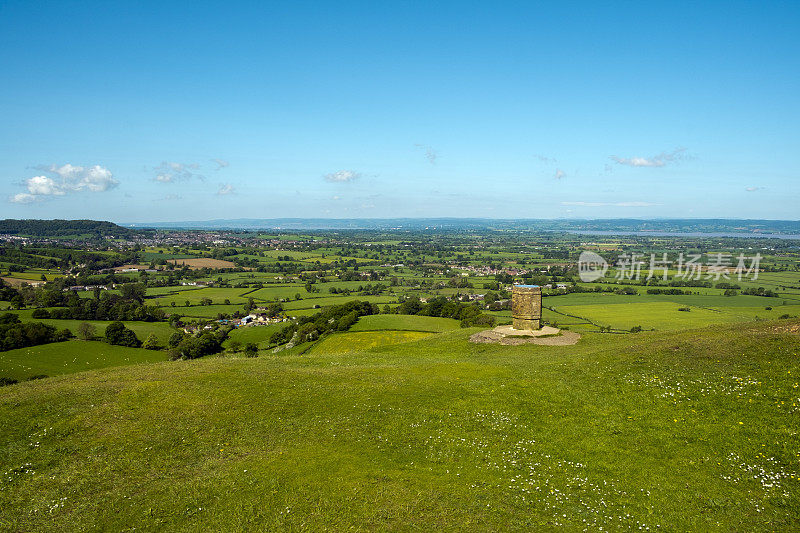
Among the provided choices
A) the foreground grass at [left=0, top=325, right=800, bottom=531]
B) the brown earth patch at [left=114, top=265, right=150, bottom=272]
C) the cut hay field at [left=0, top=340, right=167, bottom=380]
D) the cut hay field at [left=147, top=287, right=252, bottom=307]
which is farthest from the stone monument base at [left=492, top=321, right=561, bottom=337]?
the brown earth patch at [left=114, top=265, right=150, bottom=272]

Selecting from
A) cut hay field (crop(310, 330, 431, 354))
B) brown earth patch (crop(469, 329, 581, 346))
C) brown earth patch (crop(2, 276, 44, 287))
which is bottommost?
brown earth patch (crop(2, 276, 44, 287))

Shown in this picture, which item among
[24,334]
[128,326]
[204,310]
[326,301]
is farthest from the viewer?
[326,301]

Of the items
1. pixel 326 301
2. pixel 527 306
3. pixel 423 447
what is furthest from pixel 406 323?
pixel 423 447

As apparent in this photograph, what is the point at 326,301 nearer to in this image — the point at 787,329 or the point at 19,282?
the point at 19,282

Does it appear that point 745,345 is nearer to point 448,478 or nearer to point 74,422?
point 448,478

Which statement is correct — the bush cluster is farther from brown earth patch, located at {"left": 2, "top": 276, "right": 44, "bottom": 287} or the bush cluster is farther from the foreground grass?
brown earth patch, located at {"left": 2, "top": 276, "right": 44, "bottom": 287}

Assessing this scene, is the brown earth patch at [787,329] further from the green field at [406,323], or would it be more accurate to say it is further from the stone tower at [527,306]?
the green field at [406,323]
